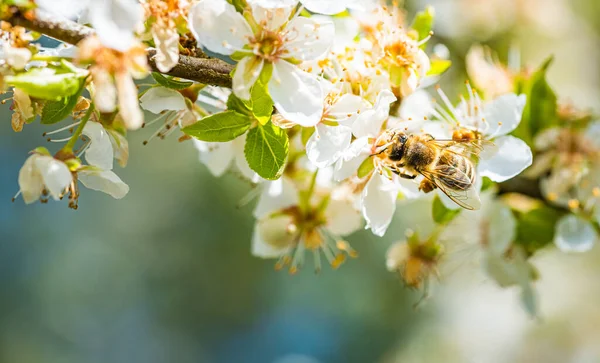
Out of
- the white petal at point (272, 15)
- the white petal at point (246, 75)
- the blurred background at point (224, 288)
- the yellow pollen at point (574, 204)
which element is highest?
the white petal at point (272, 15)

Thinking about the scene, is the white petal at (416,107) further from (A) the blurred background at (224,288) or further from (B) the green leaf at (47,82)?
(A) the blurred background at (224,288)

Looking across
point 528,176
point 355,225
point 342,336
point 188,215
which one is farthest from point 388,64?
point 188,215

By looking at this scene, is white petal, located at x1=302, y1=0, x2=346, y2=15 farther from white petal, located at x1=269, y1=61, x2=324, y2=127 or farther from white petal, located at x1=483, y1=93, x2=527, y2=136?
white petal, located at x1=483, y1=93, x2=527, y2=136

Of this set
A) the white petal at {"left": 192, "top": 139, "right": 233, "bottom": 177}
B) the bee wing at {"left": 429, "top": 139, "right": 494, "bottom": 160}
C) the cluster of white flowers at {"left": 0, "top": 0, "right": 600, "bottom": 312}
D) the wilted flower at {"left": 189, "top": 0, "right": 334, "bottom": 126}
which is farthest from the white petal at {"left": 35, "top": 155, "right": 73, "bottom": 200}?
the bee wing at {"left": 429, "top": 139, "right": 494, "bottom": 160}

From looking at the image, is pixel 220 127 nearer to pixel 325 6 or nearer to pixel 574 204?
pixel 325 6

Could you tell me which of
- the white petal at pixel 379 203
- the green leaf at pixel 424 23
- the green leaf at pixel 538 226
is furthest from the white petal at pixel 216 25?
the green leaf at pixel 538 226

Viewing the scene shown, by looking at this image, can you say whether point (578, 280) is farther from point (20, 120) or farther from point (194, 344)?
point (20, 120)
